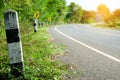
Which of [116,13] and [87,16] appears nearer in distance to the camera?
[116,13]

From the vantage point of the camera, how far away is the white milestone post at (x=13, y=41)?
4.36m

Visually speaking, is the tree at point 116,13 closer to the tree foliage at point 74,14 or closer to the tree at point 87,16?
the tree foliage at point 74,14

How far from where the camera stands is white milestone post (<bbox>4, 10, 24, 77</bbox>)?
4363 mm

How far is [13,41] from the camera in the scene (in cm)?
443

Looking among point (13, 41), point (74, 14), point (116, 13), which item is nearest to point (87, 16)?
point (74, 14)

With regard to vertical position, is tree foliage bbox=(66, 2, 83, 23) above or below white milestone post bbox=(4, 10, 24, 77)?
below

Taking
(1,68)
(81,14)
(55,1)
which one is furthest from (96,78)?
(81,14)

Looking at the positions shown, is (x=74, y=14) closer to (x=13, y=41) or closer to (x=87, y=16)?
(x=87, y=16)

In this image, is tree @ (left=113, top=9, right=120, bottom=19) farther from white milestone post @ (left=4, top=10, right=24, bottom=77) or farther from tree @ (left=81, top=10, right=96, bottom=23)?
tree @ (left=81, top=10, right=96, bottom=23)

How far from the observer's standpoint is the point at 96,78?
15.3 feet

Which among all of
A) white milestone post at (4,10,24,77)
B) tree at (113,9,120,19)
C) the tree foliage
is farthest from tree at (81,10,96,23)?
white milestone post at (4,10,24,77)

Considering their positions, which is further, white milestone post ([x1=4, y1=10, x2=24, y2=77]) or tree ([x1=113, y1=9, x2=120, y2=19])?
tree ([x1=113, y1=9, x2=120, y2=19])

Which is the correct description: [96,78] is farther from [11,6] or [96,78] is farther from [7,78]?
[11,6]

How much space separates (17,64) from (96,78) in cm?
133
